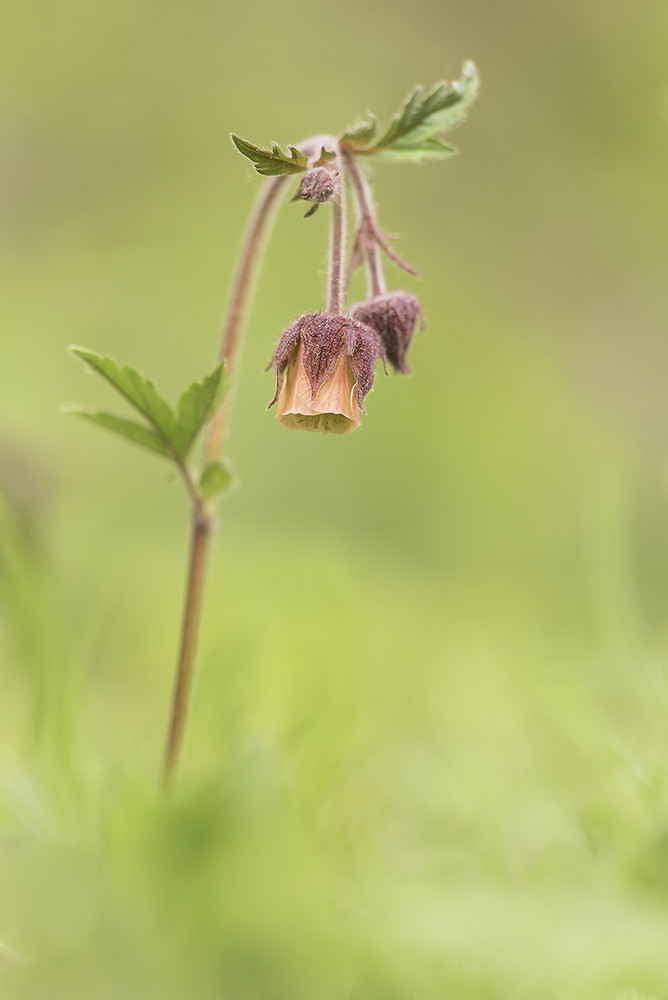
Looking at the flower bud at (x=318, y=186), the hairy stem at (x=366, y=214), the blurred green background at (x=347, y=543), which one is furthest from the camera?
A: the hairy stem at (x=366, y=214)

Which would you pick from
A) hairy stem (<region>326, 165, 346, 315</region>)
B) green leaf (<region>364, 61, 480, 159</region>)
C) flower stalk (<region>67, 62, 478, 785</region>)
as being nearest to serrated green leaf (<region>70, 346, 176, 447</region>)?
flower stalk (<region>67, 62, 478, 785</region>)

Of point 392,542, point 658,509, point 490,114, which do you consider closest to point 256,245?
point 392,542

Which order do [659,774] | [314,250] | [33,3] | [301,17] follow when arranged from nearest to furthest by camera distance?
[659,774]
[314,250]
[33,3]
[301,17]

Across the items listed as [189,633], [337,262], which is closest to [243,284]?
[337,262]

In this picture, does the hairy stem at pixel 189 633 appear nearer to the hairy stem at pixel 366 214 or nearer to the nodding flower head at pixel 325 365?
the nodding flower head at pixel 325 365

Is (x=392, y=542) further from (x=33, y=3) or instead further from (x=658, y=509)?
(x=33, y=3)

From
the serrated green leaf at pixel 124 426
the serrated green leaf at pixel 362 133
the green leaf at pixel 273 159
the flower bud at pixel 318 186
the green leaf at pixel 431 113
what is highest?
the green leaf at pixel 431 113

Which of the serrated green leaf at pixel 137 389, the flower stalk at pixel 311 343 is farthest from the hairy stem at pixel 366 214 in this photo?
the serrated green leaf at pixel 137 389

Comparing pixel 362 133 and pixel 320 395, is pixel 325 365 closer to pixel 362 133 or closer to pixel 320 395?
pixel 320 395
